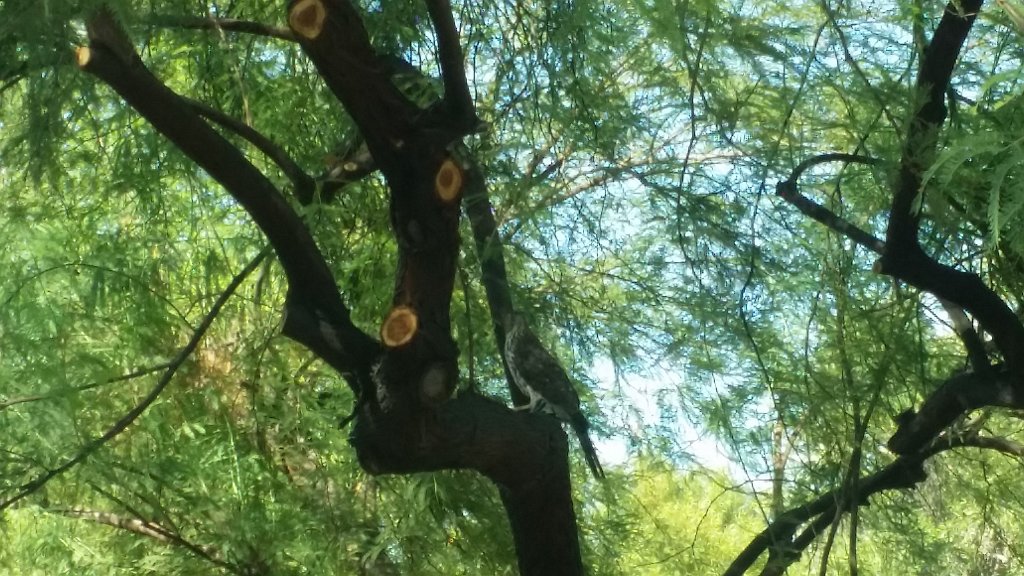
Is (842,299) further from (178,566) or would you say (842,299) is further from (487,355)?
(178,566)

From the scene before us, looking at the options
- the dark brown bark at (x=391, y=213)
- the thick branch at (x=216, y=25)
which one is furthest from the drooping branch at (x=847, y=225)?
the thick branch at (x=216, y=25)

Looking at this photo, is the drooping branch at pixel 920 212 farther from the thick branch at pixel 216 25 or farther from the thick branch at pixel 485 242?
the thick branch at pixel 216 25

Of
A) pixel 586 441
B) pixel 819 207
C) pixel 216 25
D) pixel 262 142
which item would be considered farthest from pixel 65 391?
pixel 819 207

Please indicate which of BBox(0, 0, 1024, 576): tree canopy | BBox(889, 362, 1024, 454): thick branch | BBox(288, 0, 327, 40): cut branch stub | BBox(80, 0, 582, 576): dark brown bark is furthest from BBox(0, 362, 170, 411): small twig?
BBox(889, 362, 1024, 454): thick branch

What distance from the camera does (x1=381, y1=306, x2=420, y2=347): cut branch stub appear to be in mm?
1906

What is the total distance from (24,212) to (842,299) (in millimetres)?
1831

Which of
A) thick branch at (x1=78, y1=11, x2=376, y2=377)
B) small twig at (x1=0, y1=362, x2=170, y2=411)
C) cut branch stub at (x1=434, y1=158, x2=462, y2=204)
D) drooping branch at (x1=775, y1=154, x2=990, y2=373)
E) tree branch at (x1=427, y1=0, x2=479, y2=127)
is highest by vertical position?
drooping branch at (x1=775, y1=154, x2=990, y2=373)

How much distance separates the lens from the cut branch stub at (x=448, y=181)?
6.25ft

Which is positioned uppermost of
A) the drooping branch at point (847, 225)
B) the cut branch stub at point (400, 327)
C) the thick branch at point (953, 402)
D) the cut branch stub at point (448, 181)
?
the drooping branch at point (847, 225)

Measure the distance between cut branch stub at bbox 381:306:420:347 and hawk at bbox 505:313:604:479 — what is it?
0.57m

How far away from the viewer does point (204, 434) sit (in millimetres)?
3027

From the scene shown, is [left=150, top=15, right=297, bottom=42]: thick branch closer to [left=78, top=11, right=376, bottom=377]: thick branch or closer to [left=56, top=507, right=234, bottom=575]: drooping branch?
[left=78, top=11, right=376, bottom=377]: thick branch

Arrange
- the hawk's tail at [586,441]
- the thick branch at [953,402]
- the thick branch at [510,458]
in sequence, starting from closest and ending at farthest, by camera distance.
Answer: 1. the thick branch at [510,458]
2. the thick branch at [953,402]
3. the hawk's tail at [586,441]

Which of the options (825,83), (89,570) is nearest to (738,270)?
(825,83)
